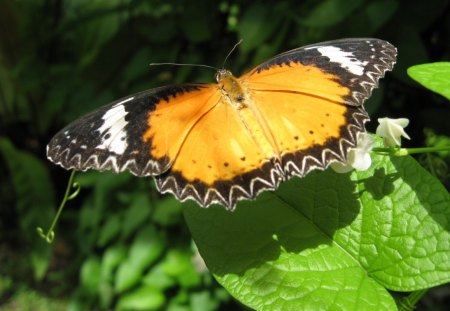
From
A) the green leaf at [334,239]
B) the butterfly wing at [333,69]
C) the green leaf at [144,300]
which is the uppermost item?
the butterfly wing at [333,69]

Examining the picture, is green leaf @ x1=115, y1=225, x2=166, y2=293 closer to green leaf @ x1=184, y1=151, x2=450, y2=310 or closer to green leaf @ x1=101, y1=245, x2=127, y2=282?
green leaf @ x1=101, y1=245, x2=127, y2=282

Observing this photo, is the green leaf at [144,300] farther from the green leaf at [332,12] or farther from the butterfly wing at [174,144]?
the butterfly wing at [174,144]

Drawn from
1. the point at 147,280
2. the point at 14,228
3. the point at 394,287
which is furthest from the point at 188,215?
the point at 14,228

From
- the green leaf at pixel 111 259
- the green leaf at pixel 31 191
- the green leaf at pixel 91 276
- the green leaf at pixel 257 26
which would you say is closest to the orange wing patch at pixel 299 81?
the green leaf at pixel 257 26

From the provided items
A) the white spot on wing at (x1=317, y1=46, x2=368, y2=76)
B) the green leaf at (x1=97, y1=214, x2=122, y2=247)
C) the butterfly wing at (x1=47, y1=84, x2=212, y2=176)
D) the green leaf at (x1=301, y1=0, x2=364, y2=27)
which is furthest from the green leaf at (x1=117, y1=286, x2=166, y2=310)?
the white spot on wing at (x1=317, y1=46, x2=368, y2=76)

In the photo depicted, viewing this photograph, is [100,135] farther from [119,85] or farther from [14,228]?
[14,228]
